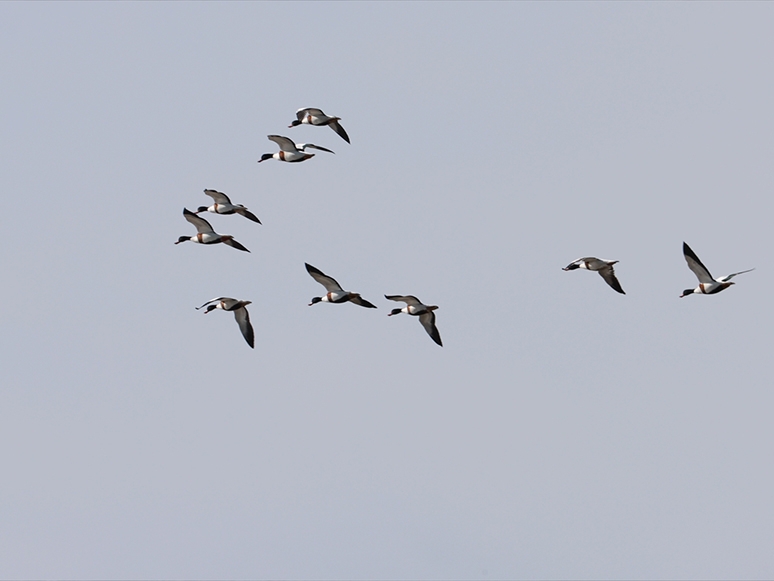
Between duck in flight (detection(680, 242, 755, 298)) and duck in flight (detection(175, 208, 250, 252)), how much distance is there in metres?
14.6

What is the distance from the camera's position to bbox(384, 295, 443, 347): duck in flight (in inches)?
2205

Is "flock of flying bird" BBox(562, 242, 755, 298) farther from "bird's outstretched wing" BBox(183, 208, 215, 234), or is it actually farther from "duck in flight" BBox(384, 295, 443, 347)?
"bird's outstretched wing" BBox(183, 208, 215, 234)

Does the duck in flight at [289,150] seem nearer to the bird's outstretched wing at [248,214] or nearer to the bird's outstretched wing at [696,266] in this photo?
the bird's outstretched wing at [248,214]

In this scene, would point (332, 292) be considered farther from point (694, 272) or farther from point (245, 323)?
point (694, 272)

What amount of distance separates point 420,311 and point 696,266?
29.7 feet

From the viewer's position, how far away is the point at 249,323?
5909cm

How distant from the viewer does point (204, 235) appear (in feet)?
189

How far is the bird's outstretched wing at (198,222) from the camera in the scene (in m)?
57.1

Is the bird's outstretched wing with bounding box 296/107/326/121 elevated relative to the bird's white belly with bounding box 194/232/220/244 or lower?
elevated

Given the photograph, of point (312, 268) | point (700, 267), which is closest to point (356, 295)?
point (312, 268)

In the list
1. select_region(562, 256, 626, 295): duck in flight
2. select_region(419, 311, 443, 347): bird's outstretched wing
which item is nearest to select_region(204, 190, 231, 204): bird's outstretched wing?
select_region(419, 311, 443, 347): bird's outstretched wing

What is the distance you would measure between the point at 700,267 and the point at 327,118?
1392cm

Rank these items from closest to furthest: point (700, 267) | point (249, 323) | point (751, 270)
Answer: point (751, 270) < point (700, 267) < point (249, 323)

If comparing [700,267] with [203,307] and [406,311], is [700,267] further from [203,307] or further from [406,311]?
[203,307]
